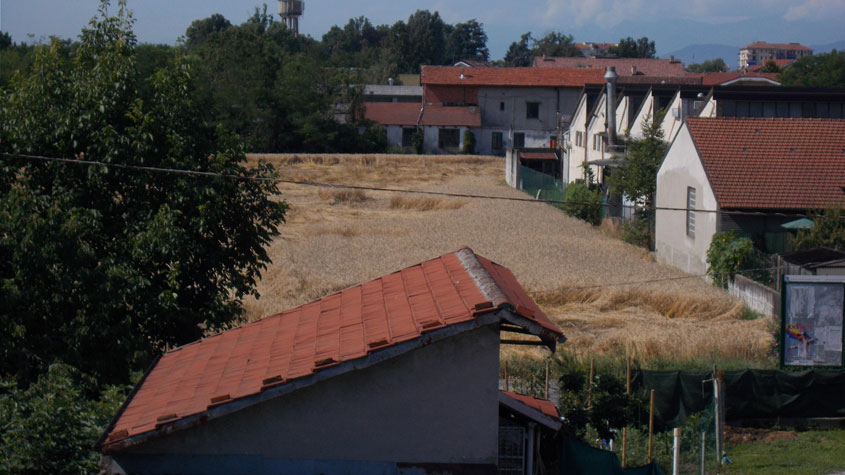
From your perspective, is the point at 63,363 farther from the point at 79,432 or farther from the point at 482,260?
the point at 482,260

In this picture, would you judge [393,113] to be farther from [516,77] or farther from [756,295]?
[756,295]

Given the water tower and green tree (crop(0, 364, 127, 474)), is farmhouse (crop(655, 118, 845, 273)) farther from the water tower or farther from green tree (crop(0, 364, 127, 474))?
the water tower

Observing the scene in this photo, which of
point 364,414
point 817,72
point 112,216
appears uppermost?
point 817,72

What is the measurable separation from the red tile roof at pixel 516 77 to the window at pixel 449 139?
6068 mm

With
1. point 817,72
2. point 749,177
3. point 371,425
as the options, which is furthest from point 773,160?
point 817,72

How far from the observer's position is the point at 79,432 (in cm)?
864

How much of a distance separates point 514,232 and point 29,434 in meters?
29.4

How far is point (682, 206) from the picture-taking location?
28.2m

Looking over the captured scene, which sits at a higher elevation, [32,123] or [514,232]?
[32,123]

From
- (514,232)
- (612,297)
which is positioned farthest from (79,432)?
(514,232)

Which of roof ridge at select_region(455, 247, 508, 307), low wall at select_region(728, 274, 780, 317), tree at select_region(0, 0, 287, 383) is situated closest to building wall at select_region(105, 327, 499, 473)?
roof ridge at select_region(455, 247, 508, 307)

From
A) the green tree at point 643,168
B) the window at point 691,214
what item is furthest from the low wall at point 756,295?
the green tree at point 643,168

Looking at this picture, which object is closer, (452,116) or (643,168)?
(643,168)

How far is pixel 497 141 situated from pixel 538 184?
27.0 meters
